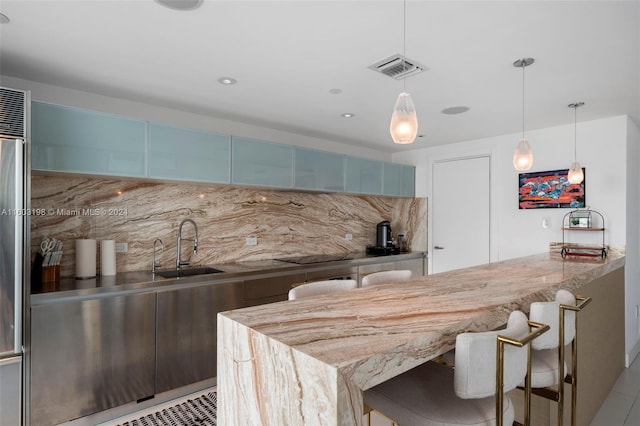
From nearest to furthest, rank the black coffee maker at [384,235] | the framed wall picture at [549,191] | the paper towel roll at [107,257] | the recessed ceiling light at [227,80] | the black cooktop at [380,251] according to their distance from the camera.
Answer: the recessed ceiling light at [227,80] → the paper towel roll at [107,257] → the framed wall picture at [549,191] → the black cooktop at [380,251] → the black coffee maker at [384,235]

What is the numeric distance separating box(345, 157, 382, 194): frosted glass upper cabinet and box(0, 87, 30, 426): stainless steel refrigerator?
118 inches

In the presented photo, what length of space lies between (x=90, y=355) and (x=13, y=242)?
2.84ft

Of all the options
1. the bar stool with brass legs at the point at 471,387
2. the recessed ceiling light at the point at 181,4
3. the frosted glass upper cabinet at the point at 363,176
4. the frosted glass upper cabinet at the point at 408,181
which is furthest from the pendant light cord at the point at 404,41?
the frosted glass upper cabinet at the point at 408,181

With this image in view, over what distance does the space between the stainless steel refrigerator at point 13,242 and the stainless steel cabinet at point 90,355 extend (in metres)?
0.11

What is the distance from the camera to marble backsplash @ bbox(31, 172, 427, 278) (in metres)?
2.69

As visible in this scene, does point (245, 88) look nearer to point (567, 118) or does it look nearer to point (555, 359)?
point (555, 359)

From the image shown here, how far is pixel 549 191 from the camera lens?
12.2 ft

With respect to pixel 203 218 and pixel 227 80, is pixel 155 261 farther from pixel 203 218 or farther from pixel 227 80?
pixel 227 80

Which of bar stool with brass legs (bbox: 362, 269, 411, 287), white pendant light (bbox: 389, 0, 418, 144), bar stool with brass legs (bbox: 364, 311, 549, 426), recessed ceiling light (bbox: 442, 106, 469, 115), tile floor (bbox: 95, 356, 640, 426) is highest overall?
recessed ceiling light (bbox: 442, 106, 469, 115)

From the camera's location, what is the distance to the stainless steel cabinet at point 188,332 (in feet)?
8.56

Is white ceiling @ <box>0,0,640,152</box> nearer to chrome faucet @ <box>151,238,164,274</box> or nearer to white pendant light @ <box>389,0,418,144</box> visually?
white pendant light @ <box>389,0,418,144</box>

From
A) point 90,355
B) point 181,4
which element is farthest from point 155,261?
point 181,4

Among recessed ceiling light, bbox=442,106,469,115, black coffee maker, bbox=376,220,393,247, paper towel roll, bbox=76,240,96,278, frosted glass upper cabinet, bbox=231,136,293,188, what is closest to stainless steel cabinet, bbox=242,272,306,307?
frosted glass upper cabinet, bbox=231,136,293,188

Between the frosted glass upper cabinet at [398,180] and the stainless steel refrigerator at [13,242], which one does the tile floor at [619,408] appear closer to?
the stainless steel refrigerator at [13,242]
